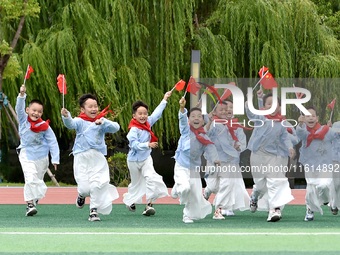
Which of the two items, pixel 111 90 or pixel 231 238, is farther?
pixel 111 90

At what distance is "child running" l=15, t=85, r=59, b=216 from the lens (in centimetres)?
1511

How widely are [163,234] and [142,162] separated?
4754mm

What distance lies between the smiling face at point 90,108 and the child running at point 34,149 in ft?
4.50

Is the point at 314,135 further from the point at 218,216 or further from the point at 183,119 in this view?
the point at 183,119

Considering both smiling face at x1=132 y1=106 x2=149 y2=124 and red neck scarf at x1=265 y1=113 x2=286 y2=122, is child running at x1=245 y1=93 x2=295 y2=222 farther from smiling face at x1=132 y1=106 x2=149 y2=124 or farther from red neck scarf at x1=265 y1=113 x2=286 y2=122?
smiling face at x1=132 y1=106 x2=149 y2=124

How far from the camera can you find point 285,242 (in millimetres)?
9773

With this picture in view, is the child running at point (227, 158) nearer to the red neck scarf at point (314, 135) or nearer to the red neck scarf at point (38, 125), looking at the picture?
the red neck scarf at point (314, 135)

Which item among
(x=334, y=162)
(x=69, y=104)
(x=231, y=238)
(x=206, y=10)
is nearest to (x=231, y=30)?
(x=206, y=10)

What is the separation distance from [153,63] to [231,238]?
15821 millimetres

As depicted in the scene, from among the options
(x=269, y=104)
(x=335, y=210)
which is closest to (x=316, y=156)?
(x=269, y=104)

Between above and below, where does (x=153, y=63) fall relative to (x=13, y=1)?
below

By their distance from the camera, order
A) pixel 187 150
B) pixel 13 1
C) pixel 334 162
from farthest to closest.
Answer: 1. pixel 13 1
2. pixel 334 162
3. pixel 187 150

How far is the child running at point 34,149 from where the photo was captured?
15.1m

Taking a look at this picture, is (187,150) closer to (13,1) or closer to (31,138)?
(31,138)
